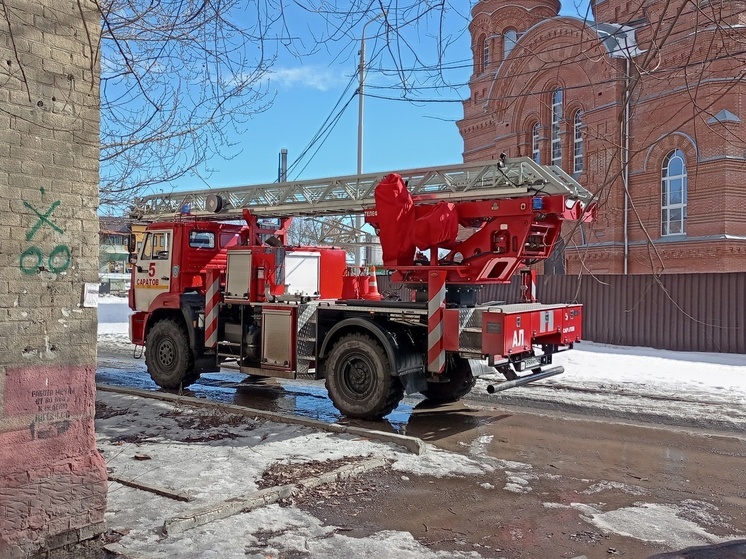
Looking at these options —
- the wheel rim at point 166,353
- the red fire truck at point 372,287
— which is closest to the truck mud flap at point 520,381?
the red fire truck at point 372,287

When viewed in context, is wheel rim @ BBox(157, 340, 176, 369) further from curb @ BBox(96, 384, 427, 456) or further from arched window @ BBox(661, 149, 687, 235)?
arched window @ BBox(661, 149, 687, 235)

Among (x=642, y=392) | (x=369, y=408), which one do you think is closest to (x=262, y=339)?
(x=369, y=408)

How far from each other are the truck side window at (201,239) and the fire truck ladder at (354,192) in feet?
1.14

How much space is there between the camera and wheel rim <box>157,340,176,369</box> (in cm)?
1077

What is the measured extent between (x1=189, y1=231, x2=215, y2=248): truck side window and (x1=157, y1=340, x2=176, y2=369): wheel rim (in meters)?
1.73

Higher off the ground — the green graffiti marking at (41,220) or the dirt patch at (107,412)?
the green graffiti marking at (41,220)

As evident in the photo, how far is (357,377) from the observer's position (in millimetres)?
8453

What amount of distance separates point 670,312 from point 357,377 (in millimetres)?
10052

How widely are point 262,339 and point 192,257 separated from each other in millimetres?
2428

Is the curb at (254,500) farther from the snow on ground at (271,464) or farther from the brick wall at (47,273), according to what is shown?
the brick wall at (47,273)

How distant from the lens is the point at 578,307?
8.95 meters

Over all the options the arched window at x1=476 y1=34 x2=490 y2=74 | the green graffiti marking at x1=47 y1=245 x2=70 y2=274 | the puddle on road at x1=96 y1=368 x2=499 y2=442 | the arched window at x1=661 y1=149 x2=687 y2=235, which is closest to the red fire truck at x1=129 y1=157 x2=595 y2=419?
the puddle on road at x1=96 y1=368 x2=499 y2=442

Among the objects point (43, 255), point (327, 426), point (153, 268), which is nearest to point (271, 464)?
point (327, 426)

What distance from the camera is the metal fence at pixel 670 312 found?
1435 centimetres
